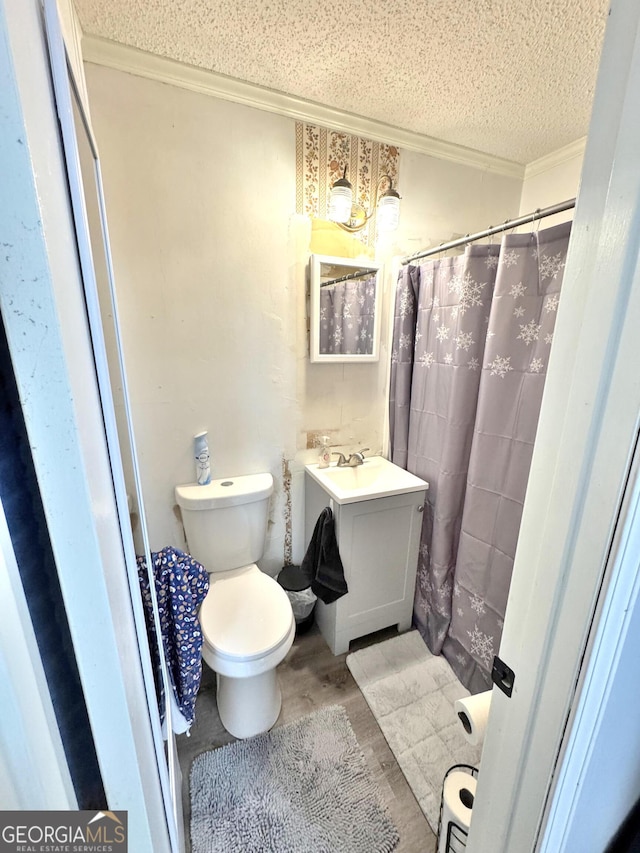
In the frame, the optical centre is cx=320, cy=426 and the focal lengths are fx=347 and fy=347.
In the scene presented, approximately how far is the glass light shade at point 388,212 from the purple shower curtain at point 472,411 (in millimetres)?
221

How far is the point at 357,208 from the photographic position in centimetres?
166

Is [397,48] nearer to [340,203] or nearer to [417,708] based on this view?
[340,203]

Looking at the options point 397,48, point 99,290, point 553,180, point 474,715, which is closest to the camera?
point 99,290

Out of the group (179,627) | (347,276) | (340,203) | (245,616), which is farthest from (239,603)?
(340,203)

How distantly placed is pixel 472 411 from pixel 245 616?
1242mm

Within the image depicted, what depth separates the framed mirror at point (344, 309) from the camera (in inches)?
64.4

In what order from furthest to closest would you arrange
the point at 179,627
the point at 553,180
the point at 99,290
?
the point at 553,180
the point at 179,627
the point at 99,290

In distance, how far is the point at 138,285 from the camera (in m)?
1.38

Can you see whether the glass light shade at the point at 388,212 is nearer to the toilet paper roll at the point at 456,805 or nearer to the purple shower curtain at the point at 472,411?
the purple shower curtain at the point at 472,411

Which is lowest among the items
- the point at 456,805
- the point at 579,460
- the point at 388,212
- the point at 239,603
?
the point at 456,805

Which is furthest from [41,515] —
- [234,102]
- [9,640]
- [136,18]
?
[234,102]

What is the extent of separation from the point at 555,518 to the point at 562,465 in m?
0.08

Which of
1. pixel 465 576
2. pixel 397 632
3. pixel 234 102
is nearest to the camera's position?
pixel 234 102

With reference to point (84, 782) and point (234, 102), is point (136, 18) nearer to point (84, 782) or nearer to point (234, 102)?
point (234, 102)
